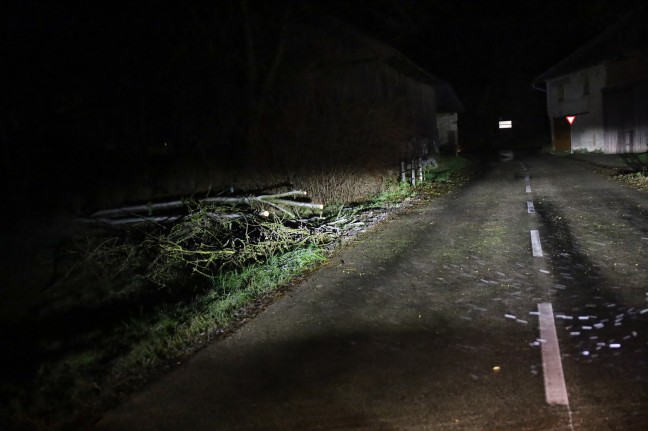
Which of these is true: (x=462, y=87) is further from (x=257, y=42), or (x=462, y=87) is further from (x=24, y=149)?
(x=24, y=149)

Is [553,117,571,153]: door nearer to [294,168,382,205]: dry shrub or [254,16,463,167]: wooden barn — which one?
[254,16,463,167]: wooden barn

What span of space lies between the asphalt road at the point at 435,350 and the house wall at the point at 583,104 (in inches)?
987

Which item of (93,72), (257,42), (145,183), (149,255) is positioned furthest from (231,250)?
(257,42)

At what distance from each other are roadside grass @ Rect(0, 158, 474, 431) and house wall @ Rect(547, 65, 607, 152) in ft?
75.8

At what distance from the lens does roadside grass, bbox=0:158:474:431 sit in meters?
4.38

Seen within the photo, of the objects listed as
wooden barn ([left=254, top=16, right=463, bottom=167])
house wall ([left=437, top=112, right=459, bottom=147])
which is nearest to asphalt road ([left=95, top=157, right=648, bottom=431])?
wooden barn ([left=254, top=16, right=463, bottom=167])

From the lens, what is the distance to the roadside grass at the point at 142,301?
4.38 meters

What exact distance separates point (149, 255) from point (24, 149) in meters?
5.77

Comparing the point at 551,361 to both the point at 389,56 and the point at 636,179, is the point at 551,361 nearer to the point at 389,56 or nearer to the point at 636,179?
the point at 636,179

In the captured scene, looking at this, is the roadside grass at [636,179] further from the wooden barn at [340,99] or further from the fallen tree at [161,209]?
the fallen tree at [161,209]

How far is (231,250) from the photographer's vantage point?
8719 millimetres

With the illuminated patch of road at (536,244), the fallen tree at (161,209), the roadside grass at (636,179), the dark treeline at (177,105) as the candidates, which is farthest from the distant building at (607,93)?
the fallen tree at (161,209)

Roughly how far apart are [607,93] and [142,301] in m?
29.9

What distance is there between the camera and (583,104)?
31172mm
